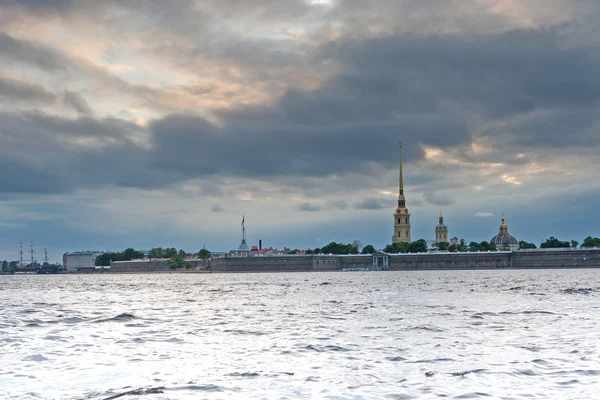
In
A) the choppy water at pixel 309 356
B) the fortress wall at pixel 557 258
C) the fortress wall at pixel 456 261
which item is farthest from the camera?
the fortress wall at pixel 456 261

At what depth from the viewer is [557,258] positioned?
574 ft

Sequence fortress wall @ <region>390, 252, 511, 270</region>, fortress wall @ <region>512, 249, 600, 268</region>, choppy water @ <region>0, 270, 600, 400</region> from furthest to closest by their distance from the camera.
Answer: fortress wall @ <region>390, 252, 511, 270</region> → fortress wall @ <region>512, 249, 600, 268</region> → choppy water @ <region>0, 270, 600, 400</region>

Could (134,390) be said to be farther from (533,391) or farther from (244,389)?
(533,391)

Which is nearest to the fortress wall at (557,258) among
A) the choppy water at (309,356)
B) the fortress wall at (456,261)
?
the fortress wall at (456,261)

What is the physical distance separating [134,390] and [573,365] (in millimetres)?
10262

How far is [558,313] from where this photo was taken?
1244 inches

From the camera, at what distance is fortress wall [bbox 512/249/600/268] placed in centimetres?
17012

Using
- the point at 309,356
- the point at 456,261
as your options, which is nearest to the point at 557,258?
the point at 456,261

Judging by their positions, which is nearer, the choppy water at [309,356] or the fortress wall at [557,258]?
the choppy water at [309,356]

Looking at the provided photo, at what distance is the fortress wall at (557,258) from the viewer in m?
170

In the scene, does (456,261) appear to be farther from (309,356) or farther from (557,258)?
(309,356)

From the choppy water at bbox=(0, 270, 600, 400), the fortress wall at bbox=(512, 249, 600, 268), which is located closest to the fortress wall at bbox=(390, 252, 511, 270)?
the fortress wall at bbox=(512, 249, 600, 268)

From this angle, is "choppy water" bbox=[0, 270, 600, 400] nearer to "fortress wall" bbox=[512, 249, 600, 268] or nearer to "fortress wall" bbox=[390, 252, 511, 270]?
"fortress wall" bbox=[512, 249, 600, 268]

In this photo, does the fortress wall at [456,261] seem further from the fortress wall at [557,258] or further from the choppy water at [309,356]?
the choppy water at [309,356]
